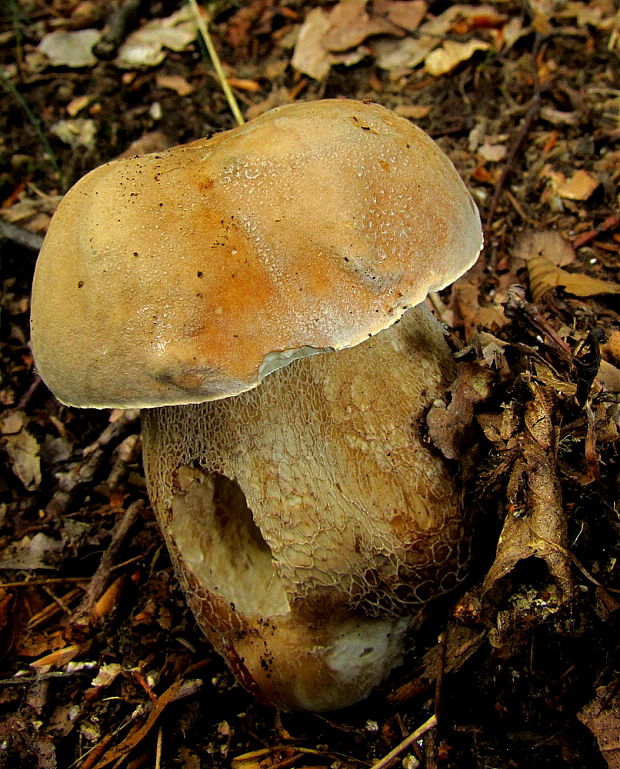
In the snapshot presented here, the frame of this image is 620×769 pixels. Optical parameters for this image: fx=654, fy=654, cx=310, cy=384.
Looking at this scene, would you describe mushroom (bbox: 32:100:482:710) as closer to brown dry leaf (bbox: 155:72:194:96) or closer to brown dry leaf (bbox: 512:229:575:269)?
brown dry leaf (bbox: 512:229:575:269)

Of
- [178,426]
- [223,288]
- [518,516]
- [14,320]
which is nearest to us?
[223,288]

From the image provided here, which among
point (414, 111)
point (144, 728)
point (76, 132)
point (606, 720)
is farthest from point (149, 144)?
point (606, 720)

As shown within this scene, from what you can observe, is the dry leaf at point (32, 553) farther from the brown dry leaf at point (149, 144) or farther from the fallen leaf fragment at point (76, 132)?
the fallen leaf fragment at point (76, 132)

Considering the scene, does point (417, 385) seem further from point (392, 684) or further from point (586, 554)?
point (392, 684)

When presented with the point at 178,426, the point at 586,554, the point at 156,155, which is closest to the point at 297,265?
the point at 156,155

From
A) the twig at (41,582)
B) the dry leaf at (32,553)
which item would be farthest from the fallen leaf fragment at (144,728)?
the dry leaf at (32,553)

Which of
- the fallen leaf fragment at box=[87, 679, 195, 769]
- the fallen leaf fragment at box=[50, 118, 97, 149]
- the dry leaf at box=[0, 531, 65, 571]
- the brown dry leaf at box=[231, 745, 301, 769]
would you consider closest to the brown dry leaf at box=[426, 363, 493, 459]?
the brown dry leaf at box=[231, 745, 301, 769]

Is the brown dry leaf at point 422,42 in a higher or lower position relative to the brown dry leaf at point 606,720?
higher
